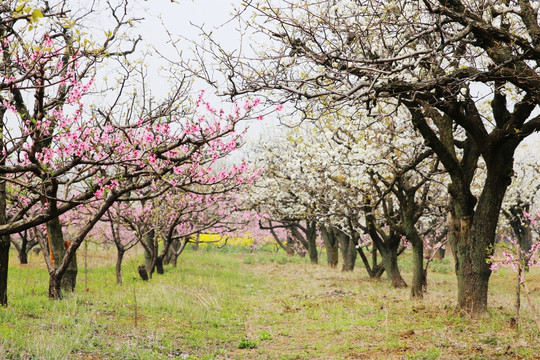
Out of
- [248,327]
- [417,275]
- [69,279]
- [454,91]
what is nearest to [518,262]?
[454,91]

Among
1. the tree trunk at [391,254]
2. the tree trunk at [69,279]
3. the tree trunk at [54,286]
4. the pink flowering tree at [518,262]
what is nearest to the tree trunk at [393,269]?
the tree trunk at [391,254]

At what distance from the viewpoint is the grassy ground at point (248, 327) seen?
25.0 feet

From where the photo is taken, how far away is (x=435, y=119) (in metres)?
10.9

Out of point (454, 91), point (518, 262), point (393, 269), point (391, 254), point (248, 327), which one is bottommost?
point (248, 327)

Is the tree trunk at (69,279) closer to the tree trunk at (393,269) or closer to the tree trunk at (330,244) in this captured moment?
the tree trunk at (393,269)

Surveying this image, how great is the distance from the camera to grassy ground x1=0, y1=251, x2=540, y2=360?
300 inches

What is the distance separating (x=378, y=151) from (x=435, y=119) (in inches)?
141

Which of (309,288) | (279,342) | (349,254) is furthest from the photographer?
(349,254)

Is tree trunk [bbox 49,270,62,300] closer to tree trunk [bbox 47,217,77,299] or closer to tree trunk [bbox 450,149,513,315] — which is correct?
tree trunk [bbox 47,217,77,299]

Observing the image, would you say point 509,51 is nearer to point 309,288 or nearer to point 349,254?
point 309,288

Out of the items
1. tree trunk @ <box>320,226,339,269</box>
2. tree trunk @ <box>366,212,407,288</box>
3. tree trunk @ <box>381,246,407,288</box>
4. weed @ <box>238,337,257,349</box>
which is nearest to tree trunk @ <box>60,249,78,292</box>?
weed @ <box>238,337,257,349</box>

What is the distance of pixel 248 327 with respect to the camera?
1096 cm

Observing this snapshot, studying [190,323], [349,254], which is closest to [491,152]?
[190,323]

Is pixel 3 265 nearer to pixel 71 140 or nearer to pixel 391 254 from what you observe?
pixel 71 140
